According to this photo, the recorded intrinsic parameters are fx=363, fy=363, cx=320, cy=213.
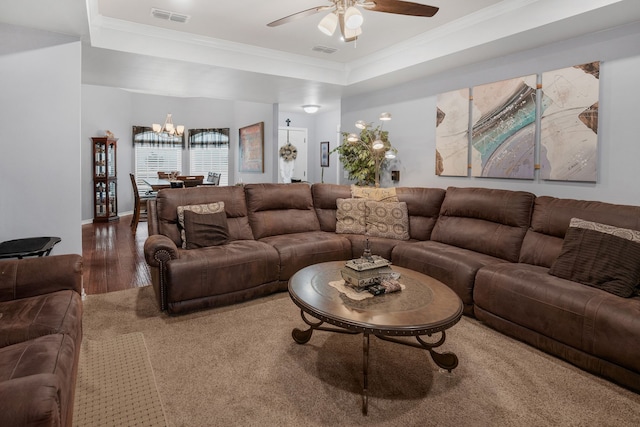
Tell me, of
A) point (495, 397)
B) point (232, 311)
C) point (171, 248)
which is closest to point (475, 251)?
point (495, 397)

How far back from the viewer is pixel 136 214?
6812 mm

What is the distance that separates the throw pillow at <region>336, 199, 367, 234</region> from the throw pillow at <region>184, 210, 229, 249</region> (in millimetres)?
1403

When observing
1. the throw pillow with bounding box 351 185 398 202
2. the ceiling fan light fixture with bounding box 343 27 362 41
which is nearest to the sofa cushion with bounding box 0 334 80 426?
the ceiling fan light fixture with bounding box 343 27 362 41

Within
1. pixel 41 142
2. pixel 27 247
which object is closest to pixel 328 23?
pixel 41 142

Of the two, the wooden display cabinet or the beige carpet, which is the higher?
the wooden display cabinet

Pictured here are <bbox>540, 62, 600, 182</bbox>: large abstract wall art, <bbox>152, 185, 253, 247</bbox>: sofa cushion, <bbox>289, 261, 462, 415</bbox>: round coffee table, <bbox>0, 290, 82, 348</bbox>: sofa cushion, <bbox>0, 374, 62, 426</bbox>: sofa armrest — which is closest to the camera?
<bbox>0, 374, 62, 426</bbox>: sofa armrest

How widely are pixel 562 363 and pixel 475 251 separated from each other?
1.28 metres

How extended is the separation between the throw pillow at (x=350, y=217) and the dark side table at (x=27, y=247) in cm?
281

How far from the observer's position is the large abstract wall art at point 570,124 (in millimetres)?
3137

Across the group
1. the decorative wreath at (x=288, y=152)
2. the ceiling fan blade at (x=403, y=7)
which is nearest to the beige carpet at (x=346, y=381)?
the ceiling fan blade at (x=403, y=7)

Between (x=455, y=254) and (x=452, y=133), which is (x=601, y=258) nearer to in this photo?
(x=455, y=254)

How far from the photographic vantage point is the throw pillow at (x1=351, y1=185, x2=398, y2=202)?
4.34m

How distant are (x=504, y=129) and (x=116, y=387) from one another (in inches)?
156

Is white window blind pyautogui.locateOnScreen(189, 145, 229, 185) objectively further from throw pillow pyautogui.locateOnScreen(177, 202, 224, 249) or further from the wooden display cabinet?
throw pillow pyautogui.locateOnScreen(177, 202, 224, 249)
